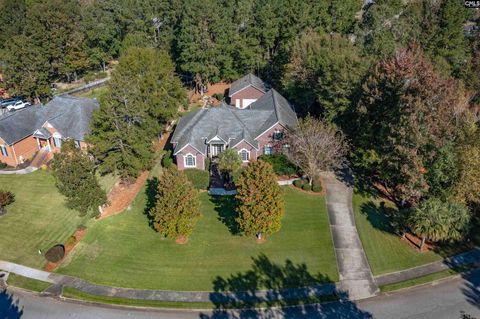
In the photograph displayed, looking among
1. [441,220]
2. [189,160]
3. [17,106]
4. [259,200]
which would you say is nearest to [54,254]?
[189,160]

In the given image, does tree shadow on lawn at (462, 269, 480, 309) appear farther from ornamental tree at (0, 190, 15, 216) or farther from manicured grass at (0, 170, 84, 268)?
ornamental tree at (0, 190, 15, 216)

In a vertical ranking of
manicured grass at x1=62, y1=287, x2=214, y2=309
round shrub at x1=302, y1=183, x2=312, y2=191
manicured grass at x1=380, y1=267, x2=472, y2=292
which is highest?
round shrub at x1=302, y1=183, x2=312, y2=191

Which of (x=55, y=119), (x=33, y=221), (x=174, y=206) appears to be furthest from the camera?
(x=55, y=119)

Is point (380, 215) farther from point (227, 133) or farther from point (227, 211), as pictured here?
point (227, 133)

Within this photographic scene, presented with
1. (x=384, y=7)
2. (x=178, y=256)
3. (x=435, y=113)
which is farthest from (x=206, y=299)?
(x=384, y=7)

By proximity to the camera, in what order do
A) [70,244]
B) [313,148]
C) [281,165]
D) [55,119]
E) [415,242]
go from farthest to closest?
[55,119] < [281,165] < [313,148] < [70,244] < [415,242]

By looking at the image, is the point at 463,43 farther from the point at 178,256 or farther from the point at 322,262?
the point at 178,256

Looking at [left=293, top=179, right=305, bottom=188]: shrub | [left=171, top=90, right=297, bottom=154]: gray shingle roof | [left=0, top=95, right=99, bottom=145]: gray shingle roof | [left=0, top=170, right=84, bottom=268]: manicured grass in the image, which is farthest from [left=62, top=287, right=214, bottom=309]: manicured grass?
[left=0, top=95, right=99, bottom=145]: gray shingle roof
